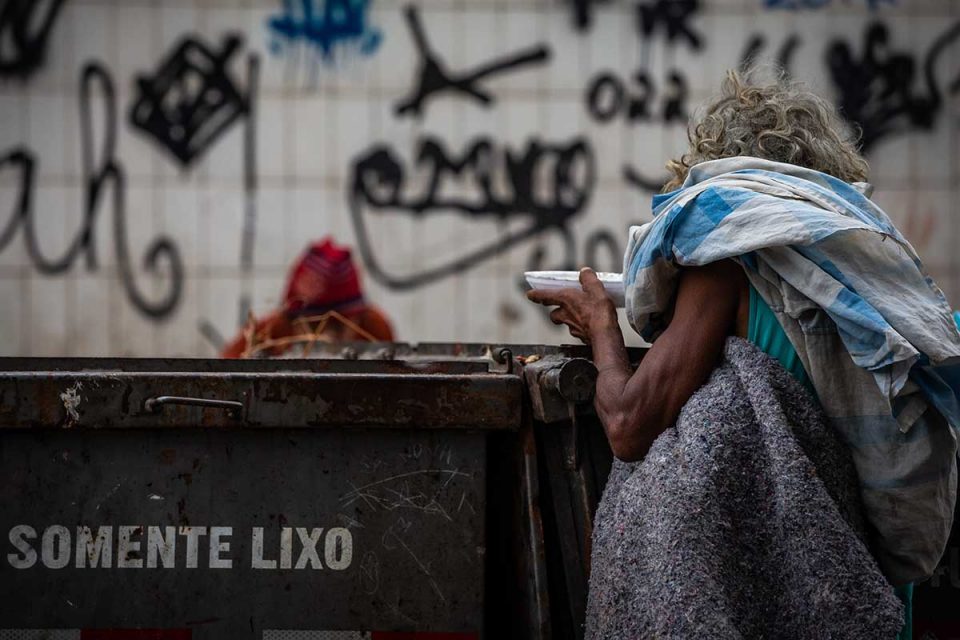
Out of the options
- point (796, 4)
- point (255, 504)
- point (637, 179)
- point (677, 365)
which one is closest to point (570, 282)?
point (677, 365)

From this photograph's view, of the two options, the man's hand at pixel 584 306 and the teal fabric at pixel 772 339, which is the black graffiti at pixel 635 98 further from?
the teal fabric at pixel 772 339

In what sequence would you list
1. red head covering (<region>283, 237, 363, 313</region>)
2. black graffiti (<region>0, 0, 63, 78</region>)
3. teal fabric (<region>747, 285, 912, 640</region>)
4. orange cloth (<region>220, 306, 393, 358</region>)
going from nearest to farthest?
teal fabric (<region>747, 285, 912, 640</region>), orange cloth (<region>220, 306, 393, 358</region>), red head covering (<region>283, 237, 363, 313</region>), black graffiti (<region>0, 0, 63, 78</region>)

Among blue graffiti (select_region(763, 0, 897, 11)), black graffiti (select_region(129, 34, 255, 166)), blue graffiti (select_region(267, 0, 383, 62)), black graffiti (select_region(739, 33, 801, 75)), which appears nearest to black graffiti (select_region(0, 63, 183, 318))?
black graffiti (select_region(129, 34, 255, 166))

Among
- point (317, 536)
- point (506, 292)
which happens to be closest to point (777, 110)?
point (317, 536)

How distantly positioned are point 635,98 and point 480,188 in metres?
0.94

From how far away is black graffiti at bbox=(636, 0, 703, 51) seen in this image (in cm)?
589

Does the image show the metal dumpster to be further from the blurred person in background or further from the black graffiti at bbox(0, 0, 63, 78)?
the black graffiti at bbox(0, 0, 63, 78)

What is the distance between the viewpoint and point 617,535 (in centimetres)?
166

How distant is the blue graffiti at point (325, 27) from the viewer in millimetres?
5832

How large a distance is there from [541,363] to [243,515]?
1.77 feet

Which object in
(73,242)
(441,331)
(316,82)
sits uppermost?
(316,82)

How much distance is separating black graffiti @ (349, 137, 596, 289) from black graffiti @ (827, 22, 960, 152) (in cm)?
143

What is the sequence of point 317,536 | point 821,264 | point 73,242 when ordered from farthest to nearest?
1. point 73,242
2. point 317,536
3. point 821,264

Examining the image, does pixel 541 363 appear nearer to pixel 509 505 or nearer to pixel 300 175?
pixel 509 505
